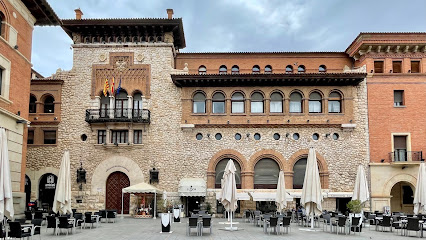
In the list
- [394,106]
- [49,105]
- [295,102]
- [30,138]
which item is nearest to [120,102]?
[49,105]

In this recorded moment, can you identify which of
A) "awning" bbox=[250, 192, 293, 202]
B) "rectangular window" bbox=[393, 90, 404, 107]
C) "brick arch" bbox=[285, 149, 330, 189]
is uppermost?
"rectangular window" bbox=[393, 90, 404, 107]

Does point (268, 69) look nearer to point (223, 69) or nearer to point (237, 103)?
point (223, 69)

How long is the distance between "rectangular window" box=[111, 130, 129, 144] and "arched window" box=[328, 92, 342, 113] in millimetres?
15053

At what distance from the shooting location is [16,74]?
75.0 ft

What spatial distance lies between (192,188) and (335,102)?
40.3 ft

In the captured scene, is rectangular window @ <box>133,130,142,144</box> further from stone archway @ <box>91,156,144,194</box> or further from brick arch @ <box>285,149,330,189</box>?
brick arch @ <box>285,149,330,189</box>

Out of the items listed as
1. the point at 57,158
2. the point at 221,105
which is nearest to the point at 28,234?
the point at 57,158

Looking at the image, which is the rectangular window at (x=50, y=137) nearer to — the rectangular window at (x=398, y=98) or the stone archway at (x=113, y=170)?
the stone archway at (x=113, y=170)

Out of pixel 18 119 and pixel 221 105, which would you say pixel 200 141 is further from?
pixel 18 119

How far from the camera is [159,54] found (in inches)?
1229

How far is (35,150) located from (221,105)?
14.0 m

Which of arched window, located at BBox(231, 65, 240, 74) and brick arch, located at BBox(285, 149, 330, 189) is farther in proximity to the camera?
arched window, located at BBox(231, 65, 240, 74)

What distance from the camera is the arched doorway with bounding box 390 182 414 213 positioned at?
102ft

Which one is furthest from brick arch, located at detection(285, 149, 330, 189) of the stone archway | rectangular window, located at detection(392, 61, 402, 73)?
the stone archway
